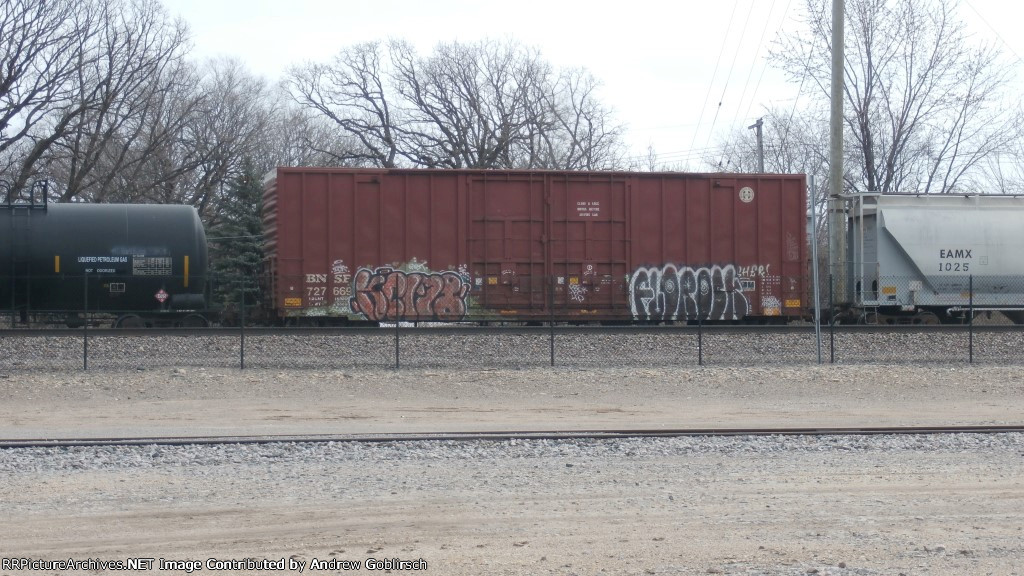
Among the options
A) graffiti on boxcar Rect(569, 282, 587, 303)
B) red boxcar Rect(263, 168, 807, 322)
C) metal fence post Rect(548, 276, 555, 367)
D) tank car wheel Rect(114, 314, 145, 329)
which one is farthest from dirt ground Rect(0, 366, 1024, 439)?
graffiti on boxcar Rect(569, 282, 587, 303)

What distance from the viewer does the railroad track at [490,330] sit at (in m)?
18.1

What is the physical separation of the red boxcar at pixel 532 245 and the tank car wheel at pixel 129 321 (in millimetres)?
2652

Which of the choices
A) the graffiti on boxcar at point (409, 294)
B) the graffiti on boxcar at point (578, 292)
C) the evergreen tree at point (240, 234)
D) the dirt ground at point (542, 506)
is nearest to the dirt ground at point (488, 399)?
the dirt ground at point (542, 506)

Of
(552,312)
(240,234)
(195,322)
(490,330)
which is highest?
(240,234)

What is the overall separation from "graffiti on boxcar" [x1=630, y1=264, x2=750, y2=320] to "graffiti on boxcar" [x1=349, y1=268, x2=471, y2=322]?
3.86 metres

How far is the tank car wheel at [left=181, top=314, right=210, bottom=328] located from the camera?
795 inches

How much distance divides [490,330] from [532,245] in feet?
9.32

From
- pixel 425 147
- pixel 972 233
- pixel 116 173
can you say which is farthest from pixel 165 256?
pixel 425 147

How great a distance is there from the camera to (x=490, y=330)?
19.3m

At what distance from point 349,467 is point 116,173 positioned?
3511cm

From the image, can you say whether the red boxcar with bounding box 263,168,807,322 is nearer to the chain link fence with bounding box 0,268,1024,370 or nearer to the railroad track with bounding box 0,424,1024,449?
the chain link fence with bounding box 0,268,1024,370

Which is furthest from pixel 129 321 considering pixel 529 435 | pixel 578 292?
pixel 529 435

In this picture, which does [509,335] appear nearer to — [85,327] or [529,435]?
[85,327]

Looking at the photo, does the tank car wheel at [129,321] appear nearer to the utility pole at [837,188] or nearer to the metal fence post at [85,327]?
the metal fence post at [85,327]
